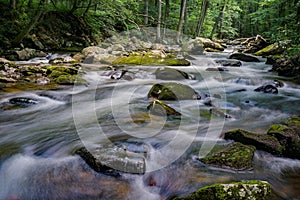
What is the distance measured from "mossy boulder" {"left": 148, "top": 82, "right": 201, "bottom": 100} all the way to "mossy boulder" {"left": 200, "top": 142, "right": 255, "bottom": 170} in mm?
3223

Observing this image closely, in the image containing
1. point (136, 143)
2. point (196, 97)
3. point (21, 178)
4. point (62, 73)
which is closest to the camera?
point (21, 178)

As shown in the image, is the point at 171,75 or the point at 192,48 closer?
the point at 171,75

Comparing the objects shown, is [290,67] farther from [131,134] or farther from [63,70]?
[63,70]

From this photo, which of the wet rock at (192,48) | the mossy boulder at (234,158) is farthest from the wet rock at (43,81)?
the wet rock at (192,48)

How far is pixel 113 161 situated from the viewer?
3141 millimetres

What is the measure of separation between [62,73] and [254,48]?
13.8 m

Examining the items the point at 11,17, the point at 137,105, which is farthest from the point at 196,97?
the point at 11,17

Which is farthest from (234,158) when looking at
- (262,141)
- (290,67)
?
(290,67)

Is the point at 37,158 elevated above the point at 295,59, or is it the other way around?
the point at 295,59

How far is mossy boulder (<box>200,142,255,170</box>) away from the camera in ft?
11.0

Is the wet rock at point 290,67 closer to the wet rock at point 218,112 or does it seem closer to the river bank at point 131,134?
the river bank at point 131,134

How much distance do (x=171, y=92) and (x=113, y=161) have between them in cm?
386

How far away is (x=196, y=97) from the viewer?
282 inches

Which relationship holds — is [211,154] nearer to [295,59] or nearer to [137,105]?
[137,105]
